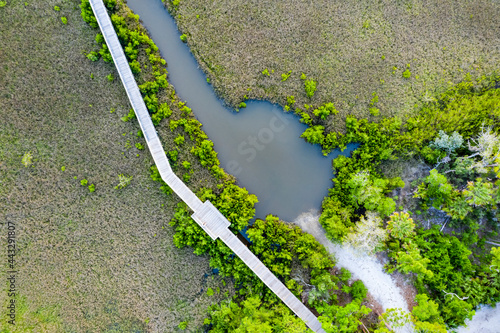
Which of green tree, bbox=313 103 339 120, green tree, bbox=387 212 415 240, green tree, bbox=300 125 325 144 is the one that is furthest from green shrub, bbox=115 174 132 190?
green tree, bbox=387 212 415 240

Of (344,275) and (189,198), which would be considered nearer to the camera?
(344,275)

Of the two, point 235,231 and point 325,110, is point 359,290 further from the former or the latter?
point 325,110

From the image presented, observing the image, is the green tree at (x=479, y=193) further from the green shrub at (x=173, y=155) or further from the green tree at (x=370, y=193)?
the green shrub at (x=173, y=155)

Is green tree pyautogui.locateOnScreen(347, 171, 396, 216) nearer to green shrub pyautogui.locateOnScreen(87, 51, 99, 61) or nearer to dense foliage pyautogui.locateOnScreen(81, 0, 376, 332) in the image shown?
dense foliage pyautogui.locateOnScreen(81, 0, 376, 332)

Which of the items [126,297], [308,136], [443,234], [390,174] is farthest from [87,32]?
[443,234]

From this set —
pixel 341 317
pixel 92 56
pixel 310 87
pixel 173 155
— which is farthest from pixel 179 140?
pixel 341 317

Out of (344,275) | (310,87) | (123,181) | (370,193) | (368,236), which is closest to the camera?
(368,236)
